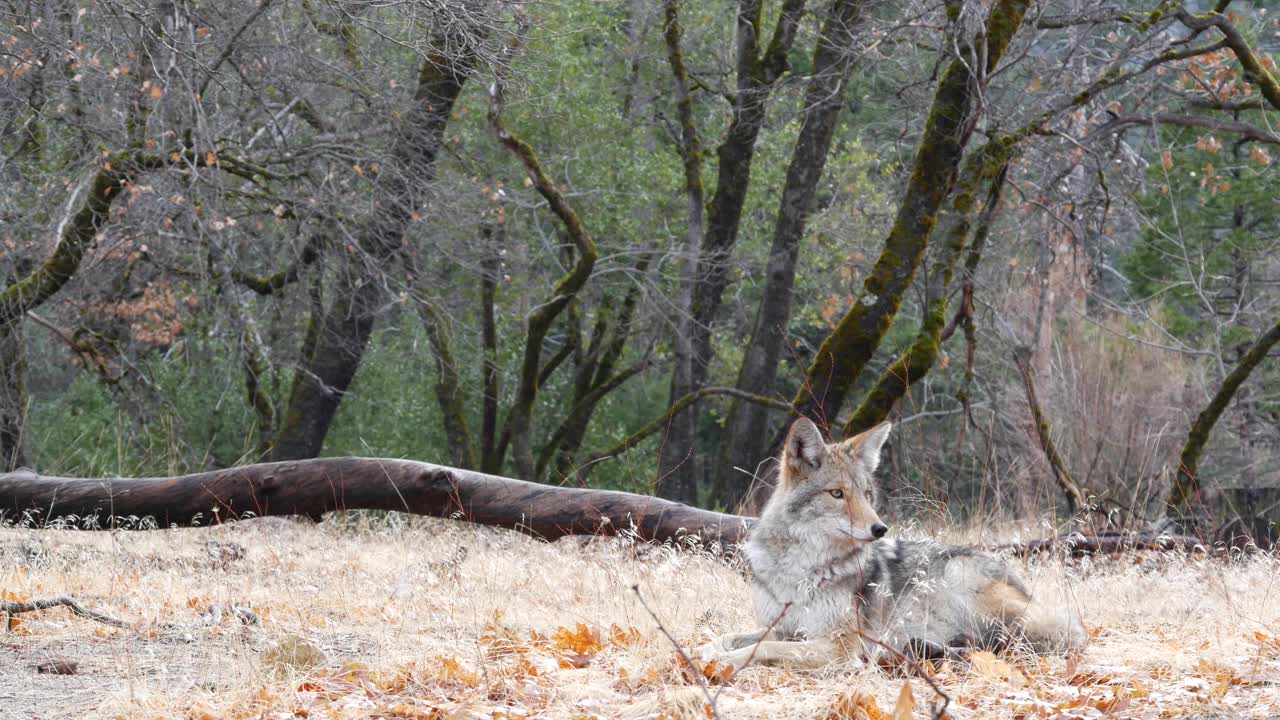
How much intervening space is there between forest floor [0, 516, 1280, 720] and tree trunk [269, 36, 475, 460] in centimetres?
467

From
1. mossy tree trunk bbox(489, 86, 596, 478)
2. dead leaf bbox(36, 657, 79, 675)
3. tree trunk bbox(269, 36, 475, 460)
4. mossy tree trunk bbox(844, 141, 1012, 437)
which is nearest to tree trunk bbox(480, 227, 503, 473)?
mossy tree trunk bbox(489, 86, 596, 478)

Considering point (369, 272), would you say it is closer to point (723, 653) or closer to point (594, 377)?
point (723, 653)

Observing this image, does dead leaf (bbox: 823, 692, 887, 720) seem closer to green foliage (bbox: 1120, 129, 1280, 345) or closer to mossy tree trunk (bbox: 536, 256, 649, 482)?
mossy tree trunk (bbox: 536, 256, 649, 482)

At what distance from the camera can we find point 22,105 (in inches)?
383

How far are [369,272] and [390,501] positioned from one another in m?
4.42

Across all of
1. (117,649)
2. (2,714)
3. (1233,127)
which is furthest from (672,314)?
(2,714)

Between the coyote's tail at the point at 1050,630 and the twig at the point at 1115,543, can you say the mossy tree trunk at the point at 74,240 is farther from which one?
the coyote's tail at the point at 1050,630

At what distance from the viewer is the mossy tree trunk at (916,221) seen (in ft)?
33.7

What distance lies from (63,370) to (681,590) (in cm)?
1983

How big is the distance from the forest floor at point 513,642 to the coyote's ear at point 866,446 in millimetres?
1000

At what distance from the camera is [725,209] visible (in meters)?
18.1

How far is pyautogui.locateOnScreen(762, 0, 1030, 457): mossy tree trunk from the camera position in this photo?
33.7 ft

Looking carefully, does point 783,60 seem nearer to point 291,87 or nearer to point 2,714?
point 291,87

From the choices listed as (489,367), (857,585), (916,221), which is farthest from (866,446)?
(489,367)
